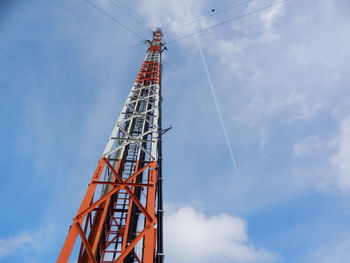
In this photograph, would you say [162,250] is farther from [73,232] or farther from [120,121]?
[120,121]

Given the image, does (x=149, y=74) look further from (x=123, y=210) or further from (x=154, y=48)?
(x=123, y=210)

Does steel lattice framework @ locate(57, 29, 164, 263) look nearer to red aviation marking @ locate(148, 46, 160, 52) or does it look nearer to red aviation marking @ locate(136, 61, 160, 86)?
red aviation marking @ locate(136, 61, 160, 86)

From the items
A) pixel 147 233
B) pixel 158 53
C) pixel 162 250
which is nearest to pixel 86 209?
pixel 147 233

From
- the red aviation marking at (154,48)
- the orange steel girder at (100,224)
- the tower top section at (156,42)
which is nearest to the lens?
the orange steel girder at (100,224)

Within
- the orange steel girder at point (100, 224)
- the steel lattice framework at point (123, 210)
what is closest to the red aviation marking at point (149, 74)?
the steel lattice framework at point (123, 210)

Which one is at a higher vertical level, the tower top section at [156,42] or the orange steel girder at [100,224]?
the tower top section at [156,42]

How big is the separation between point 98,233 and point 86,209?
1.30 m

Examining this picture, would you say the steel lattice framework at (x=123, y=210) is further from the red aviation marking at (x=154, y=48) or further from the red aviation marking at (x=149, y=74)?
the red aviation marking at (x=154, y=48)

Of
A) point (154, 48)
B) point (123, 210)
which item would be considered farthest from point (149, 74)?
point (123, 210)

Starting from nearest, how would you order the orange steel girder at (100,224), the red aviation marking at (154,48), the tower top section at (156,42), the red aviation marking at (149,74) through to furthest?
the orange steel girder at (100,224)
the red aviation marking at (149,74)
the red aviation marking at (154,48)
the tower top section at (156,42)

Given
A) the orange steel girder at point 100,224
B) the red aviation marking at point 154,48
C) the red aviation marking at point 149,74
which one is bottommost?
the orange steel girder at point 100,224

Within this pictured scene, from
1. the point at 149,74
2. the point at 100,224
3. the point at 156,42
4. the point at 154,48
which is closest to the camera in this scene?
the point at 100,224

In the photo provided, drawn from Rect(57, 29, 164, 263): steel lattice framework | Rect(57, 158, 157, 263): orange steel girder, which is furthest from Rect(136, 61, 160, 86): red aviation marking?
Rect(57, 158, 157, 263): orange steel girder

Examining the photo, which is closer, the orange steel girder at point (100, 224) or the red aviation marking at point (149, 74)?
the orange steel girder at point (100, 224)
